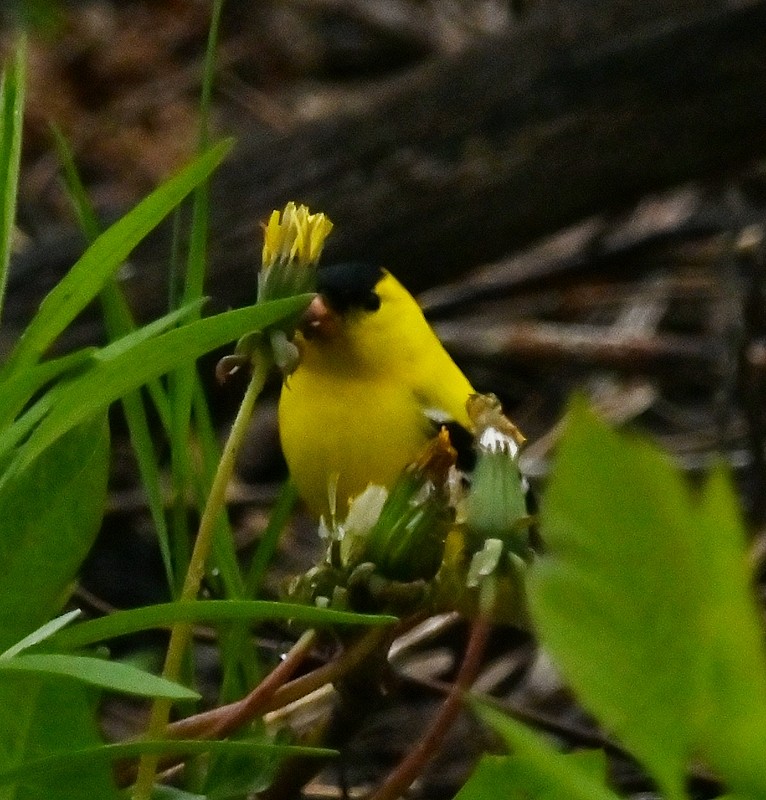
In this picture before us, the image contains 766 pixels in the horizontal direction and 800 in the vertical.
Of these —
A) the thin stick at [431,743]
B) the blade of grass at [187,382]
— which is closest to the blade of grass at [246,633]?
the blade of grass at [187,382]

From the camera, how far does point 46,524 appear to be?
1.62 feet

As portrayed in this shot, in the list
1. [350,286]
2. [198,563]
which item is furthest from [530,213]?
[198,563]

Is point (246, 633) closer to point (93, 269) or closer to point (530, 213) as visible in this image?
point (93, 269)

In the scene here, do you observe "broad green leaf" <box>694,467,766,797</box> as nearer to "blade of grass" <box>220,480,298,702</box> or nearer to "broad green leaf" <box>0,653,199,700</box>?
"broad green leaf" <box>0,653,199,700</box>

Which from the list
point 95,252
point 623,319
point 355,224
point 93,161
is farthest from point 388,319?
point 93,161

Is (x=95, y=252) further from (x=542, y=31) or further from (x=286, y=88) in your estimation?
(x=286, y=88)

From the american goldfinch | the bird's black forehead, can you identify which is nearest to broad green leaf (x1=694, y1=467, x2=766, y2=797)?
the american goldfinch

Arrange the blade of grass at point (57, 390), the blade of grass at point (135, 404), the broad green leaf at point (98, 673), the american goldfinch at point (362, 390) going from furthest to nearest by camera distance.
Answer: the american goldfinch at point (362, 390)
the blade of grass at point (135, 404)
the blade of grass at point (57, 390)
the broad green leaf at point (98, 673)

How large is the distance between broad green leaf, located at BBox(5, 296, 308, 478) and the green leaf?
0.81 feet

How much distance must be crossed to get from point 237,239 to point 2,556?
1.69 meters

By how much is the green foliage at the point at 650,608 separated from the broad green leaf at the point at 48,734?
0.26 metres

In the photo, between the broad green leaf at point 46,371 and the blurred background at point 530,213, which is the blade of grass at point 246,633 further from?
the blurred background at point 530,213

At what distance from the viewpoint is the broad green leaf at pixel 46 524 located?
488 millimetres

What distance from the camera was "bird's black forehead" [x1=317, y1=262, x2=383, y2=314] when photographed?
1779 mm
